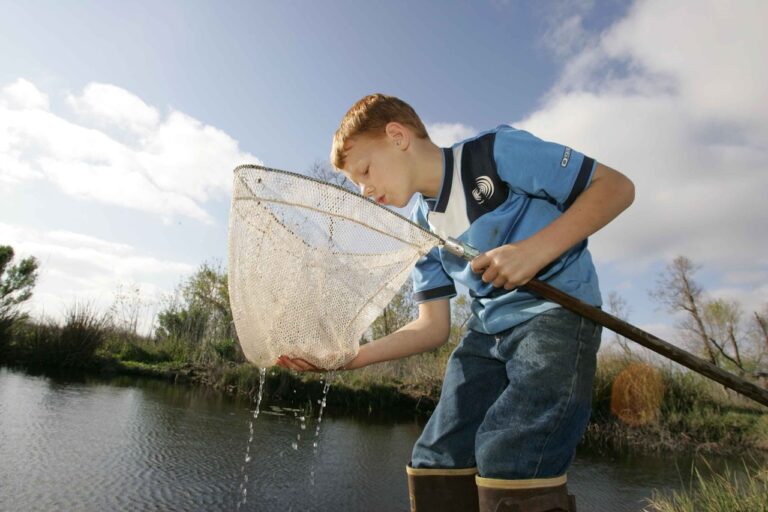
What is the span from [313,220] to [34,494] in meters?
2.52

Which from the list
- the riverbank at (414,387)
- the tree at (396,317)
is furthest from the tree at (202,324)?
the tree at (396,317)

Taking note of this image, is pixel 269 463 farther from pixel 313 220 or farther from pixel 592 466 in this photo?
pixel 592 466

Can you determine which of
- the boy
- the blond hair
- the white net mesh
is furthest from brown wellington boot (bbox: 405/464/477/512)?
the blond hair

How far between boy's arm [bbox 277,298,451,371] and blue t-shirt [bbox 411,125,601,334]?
0.28m

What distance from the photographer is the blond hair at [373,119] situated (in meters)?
1.44

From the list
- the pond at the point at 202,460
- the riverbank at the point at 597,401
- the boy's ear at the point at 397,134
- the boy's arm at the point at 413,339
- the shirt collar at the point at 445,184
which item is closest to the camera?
the shirt collar at the point at 445,184

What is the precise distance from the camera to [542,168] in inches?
46.1

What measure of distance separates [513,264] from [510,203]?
0.80 ft

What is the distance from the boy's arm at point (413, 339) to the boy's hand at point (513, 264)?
1.75 ft

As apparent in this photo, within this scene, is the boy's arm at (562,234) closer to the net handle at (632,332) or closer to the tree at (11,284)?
the net handle at (632,332)

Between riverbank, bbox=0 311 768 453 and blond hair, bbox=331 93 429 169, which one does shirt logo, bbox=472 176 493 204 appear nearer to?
blond hair, bbox=331 93 429 169

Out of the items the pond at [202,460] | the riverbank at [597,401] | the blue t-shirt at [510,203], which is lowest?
the pond at [202,460]

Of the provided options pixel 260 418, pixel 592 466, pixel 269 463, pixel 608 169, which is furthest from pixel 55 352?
pixel 608 169

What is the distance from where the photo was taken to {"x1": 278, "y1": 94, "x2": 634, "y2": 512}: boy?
996mm
